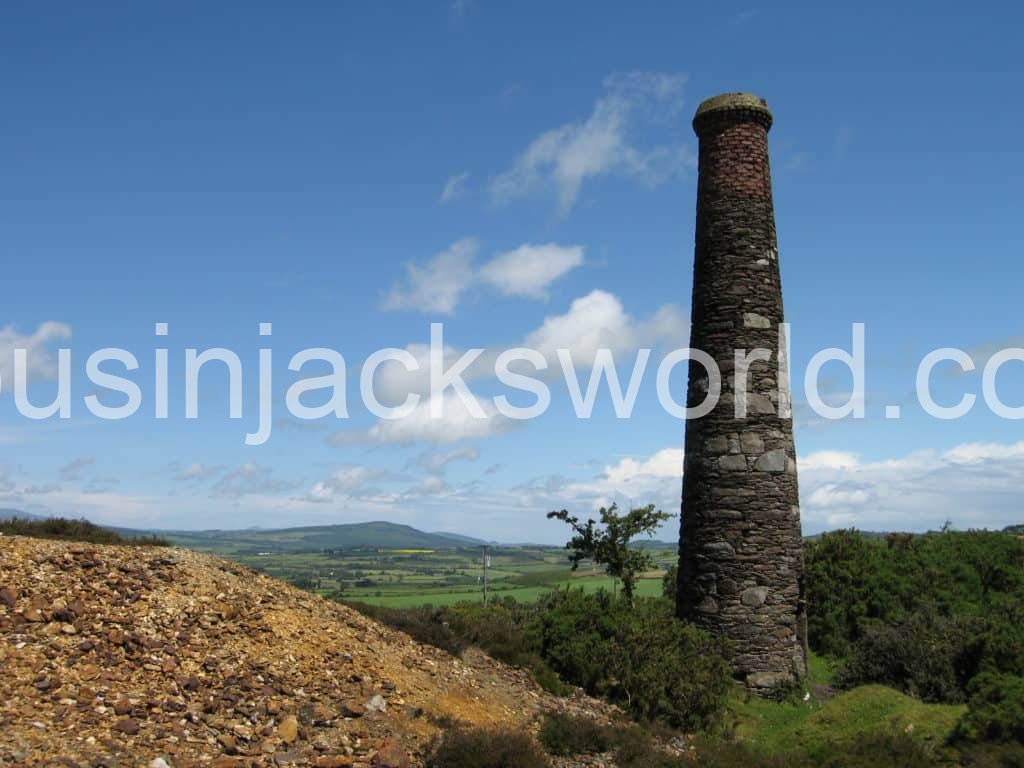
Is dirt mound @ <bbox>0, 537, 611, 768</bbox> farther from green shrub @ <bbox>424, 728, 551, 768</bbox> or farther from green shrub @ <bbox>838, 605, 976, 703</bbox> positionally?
green shrub @ <bbox>838, 605, 976, 703</bbox>

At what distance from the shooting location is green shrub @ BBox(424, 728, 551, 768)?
10.6 meters

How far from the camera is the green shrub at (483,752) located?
10.6 m

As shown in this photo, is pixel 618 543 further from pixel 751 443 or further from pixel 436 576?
pixel 436 576

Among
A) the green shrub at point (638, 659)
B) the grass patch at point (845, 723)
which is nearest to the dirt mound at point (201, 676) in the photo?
the green shrub at point (638, 659)

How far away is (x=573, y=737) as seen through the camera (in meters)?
12.3

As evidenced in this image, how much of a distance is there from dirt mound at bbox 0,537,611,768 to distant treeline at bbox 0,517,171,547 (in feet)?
4.26

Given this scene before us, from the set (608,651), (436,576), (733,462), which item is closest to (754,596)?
(733,462)

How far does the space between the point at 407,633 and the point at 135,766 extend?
680 centimetres

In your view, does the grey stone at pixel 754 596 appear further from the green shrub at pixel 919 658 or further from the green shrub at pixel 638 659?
the green shrub at pixel 919 658

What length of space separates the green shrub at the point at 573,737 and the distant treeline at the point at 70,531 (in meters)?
8.24

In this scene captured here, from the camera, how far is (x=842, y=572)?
25219mm

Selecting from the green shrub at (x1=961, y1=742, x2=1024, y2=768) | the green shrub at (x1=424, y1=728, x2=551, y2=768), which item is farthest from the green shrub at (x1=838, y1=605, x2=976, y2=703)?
the green shrub at (x1=424, y1=728, x2=551, y2=768)

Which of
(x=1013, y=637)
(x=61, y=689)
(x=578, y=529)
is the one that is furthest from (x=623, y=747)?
(x=578, y=529)

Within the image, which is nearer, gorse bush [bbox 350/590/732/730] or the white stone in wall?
gorse bush [bbox 350/590/732/730]
